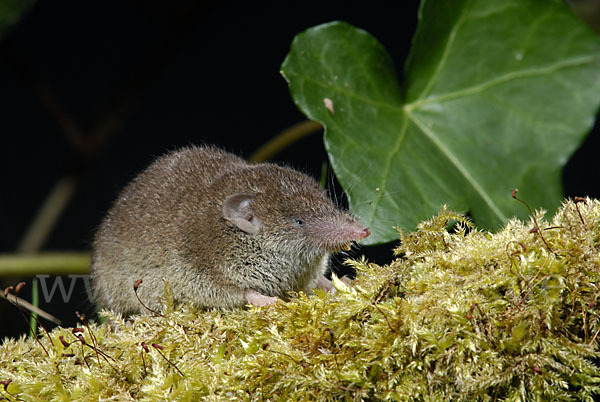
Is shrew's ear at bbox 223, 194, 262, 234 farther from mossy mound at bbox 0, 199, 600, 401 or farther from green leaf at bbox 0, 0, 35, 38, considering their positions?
green leaf at bbox 0, 0, 35, 38

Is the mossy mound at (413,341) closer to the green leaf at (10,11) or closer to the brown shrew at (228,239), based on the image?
the brown shrew at (228,239)

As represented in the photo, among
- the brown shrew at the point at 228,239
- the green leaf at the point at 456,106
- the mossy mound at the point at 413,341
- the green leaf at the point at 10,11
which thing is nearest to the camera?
the mossy mound at the point at 413,341

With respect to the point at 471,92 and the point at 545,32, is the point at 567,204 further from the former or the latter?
the point at 545,32

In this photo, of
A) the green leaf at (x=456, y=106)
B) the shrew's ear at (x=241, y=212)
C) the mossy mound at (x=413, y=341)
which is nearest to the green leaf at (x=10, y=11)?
the green leaf at (x=456, y=106)

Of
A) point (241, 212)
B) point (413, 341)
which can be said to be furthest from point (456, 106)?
point (413, 341)

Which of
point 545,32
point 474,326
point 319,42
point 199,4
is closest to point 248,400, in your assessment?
point 474,326

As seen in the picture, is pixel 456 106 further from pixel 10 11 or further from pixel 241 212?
pixel 10 11
